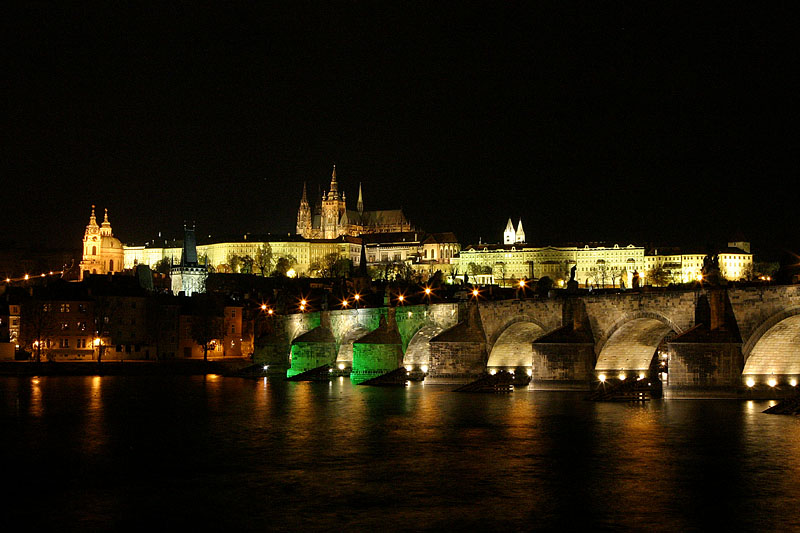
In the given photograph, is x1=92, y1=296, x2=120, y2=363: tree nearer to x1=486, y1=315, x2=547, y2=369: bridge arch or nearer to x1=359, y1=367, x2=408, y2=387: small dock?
x1=359, y1=367, x2=408, y2=387: small dock

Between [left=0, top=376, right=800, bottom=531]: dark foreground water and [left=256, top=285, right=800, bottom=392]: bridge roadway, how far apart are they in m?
1.61

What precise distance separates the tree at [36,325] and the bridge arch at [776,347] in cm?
5812

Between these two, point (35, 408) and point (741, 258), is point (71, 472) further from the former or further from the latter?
point (741, 258)

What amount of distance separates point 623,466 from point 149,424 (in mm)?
19332

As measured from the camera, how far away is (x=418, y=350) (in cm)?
6038

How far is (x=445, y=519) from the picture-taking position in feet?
70.0

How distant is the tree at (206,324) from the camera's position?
90062 mm

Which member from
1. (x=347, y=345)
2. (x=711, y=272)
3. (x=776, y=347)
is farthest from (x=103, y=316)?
(x=776, y=347)

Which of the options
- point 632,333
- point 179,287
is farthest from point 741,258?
point 632,333

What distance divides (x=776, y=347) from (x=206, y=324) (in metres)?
60.8

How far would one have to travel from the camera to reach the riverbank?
71.8 m

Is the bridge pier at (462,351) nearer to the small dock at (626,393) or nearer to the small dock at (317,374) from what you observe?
the small dock at (626,393)

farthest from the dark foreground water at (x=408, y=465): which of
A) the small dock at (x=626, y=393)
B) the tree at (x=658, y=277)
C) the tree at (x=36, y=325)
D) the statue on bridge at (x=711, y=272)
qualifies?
the tree at (x=658, y=277)

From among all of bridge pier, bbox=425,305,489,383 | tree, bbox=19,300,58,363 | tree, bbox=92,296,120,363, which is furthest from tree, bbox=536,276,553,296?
tree, bbox=19,300,58,363
